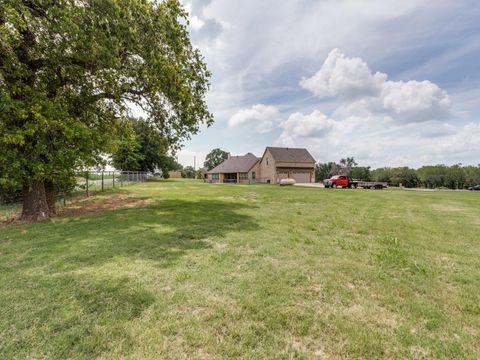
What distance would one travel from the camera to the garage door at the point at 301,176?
40.5m

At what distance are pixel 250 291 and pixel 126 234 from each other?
13.2ft

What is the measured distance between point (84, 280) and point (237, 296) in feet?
7.33

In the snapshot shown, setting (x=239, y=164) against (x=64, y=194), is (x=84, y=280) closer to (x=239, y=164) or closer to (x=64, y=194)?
(x=64, y=194)

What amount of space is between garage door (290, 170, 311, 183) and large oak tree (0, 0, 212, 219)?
32.8 m

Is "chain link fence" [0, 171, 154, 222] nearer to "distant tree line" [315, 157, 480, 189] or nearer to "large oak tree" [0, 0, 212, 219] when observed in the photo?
"large oak tree" [0, 0, 212, 219]

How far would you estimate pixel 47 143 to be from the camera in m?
7.54

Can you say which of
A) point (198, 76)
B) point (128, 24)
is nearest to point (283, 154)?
point (198, 76)

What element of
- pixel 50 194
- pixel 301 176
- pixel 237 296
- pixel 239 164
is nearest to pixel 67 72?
pixel 50 194

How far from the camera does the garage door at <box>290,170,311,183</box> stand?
40500 millimetres

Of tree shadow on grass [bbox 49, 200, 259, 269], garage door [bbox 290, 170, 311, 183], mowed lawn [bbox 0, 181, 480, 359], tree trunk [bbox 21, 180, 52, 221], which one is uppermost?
garage door [bbox 290, 170, 311, 183]

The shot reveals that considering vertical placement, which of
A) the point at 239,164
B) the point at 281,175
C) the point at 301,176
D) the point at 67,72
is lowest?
the point at 301,176

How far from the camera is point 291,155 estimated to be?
1614 inches

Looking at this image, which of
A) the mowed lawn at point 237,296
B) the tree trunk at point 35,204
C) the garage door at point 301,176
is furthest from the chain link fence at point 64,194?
the garage door at point 301,176

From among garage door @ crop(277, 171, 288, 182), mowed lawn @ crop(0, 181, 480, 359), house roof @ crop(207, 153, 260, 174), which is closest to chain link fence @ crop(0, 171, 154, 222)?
mowed lawn @ crop(0, 181, 480, 359)
